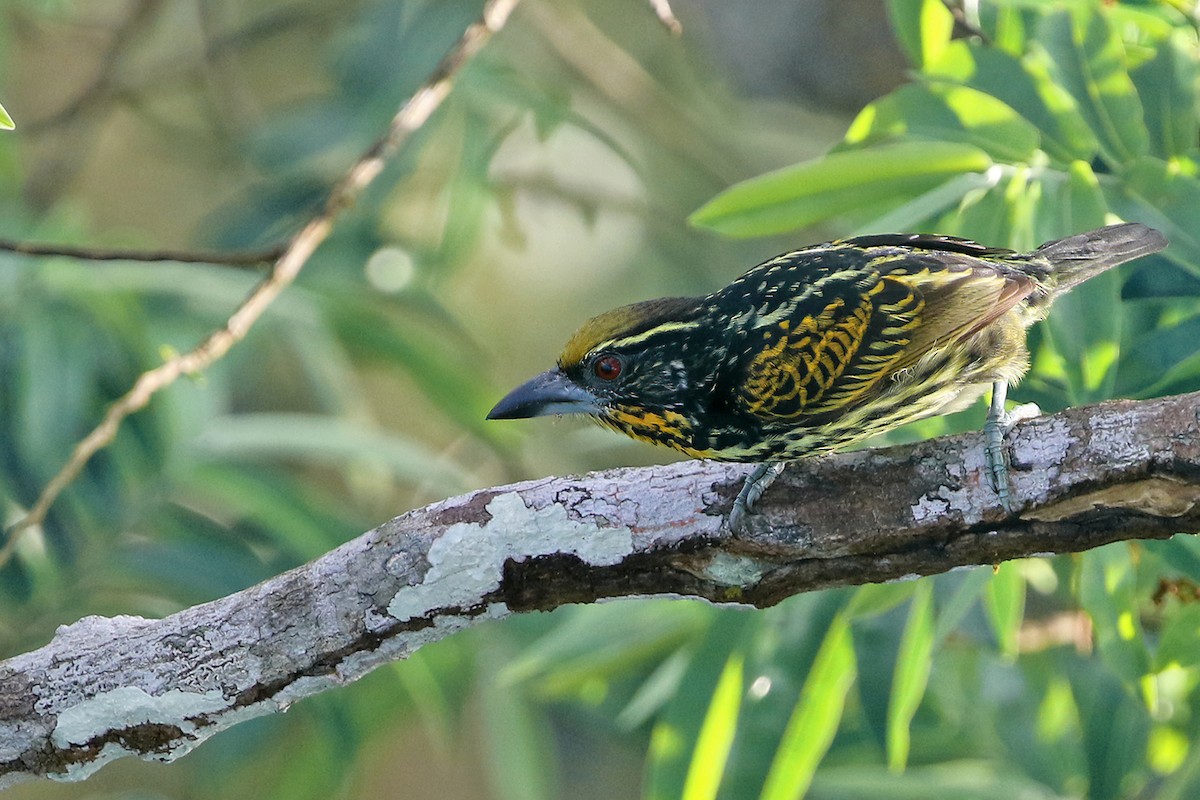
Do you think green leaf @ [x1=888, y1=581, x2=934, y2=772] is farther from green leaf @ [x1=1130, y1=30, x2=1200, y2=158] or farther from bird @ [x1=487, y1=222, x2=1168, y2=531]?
green leaf @ [x1=1130, y1=30, x2=1200, y2=158]

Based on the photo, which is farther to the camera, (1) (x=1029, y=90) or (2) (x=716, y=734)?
(2) (x=716, y=734)

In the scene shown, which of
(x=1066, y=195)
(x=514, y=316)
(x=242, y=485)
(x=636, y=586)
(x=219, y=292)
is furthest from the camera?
(x=514, y=316)

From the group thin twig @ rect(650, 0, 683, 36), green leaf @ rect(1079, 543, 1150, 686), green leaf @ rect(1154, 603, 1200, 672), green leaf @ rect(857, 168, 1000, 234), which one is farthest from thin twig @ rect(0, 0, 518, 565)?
green leaf @ rect(1154, 603, 1200, 672)

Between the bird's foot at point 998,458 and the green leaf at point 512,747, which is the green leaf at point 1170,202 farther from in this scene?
the green leaf at point 512,747

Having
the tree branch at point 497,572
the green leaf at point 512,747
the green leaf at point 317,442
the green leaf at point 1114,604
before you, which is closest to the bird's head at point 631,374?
the tree branch at point 497,572

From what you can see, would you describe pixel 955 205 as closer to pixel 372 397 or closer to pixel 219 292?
pixel 219 292

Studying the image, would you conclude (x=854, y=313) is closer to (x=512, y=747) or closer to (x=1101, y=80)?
(x=1101, y=80)

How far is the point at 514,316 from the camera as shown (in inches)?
331

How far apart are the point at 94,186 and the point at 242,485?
4294 millimetres

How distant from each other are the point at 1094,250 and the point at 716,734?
1.42 metres

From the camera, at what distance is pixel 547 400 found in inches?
110

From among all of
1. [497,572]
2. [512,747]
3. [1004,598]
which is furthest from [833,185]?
[512,747]

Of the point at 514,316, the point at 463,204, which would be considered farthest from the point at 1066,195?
the point at 514,316

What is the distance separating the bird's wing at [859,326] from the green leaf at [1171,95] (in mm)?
546
